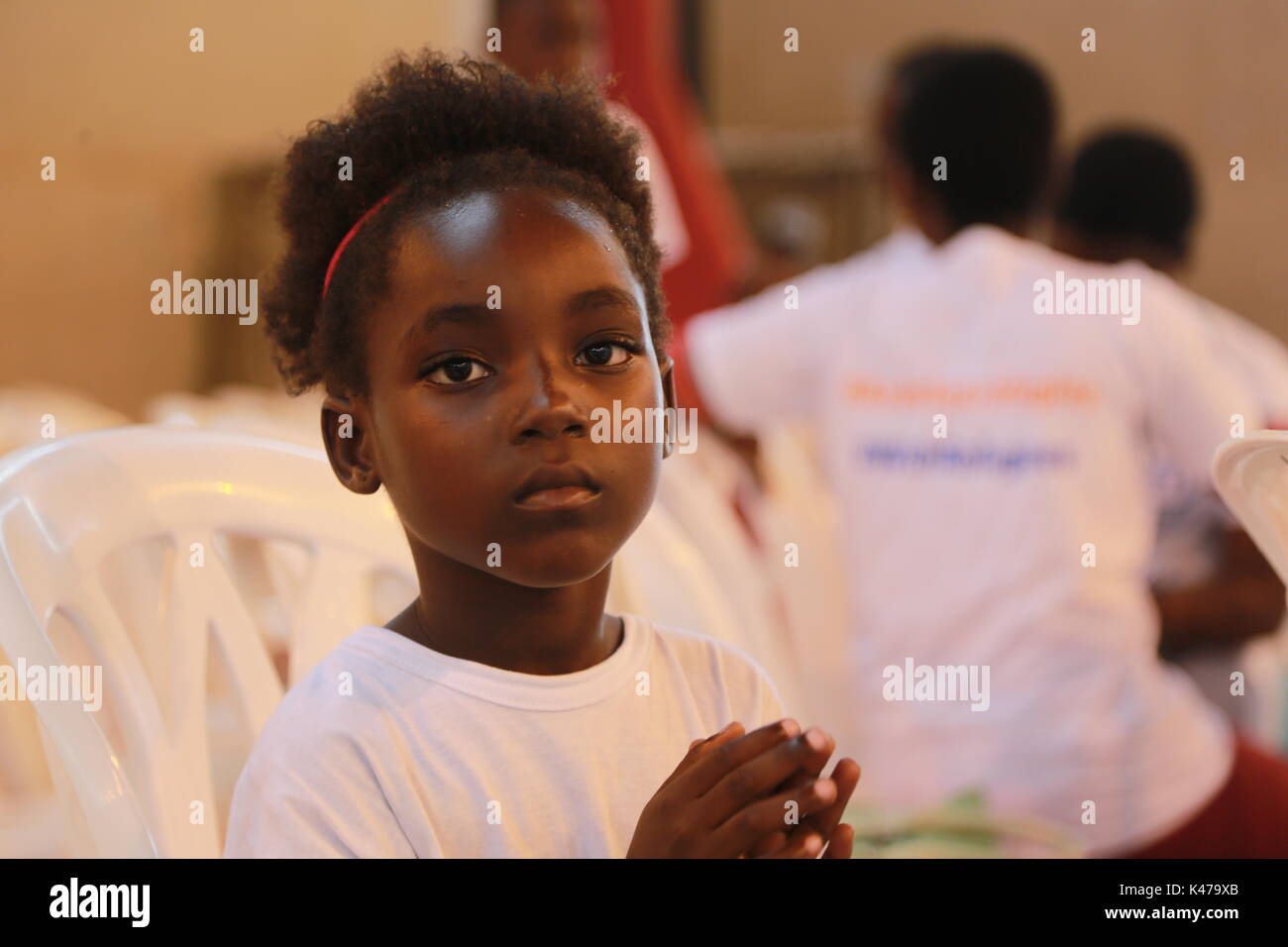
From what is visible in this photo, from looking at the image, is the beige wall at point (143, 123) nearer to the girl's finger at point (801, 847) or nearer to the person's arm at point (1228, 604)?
the girl's finger at point (801, 847)

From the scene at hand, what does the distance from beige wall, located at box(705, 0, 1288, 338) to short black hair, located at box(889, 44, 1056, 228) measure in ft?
1.45

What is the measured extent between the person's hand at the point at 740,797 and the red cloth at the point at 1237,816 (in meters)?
0.70

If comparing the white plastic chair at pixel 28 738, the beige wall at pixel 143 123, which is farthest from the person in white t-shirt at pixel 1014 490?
the white plastic chair at pixel 28 738

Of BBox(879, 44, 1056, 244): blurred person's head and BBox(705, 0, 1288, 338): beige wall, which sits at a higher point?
BBox(705, 0, 1288, 338): beige wall

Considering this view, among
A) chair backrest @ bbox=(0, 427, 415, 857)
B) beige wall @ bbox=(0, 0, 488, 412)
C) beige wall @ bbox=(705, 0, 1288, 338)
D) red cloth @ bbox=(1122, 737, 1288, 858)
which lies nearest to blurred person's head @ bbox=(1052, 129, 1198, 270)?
beige wall @ bbox=(705, 0, 1288, 338)

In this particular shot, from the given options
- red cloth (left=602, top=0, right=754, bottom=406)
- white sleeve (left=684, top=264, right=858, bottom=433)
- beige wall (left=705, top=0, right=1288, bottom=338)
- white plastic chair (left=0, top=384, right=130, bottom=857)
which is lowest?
white plastic chair (left=0, top=384, right=130, bottom=857)

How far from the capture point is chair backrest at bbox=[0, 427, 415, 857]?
1.70ft

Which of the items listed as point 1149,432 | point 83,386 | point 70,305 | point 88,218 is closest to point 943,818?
point 1149,432

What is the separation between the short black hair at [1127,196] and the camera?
47.2 inches

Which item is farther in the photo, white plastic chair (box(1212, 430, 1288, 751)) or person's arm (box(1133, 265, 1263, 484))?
person's arm (box(1133, 265, 1263, 484))

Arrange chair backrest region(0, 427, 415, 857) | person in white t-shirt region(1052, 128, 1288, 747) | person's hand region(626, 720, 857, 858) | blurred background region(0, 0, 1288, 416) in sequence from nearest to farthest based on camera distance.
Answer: person's hand region(626, 720, 857, 858) → chair backrest region(0, 427, 415, 857) → blurred background region(0, 0, 1288, 416) → person in white t-shirt region(1052, 128, 1288, 747)

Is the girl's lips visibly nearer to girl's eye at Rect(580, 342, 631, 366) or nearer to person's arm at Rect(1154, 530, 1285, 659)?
girl's eye at Rect(580, 342, 631, 366)

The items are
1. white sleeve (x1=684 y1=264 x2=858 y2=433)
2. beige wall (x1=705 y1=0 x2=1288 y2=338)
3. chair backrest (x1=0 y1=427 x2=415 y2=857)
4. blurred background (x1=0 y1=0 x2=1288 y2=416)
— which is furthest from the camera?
beige wall (x1=705 y1=0 x2=1288 y2=338)

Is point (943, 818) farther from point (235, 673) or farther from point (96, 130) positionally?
point (96, 130)
